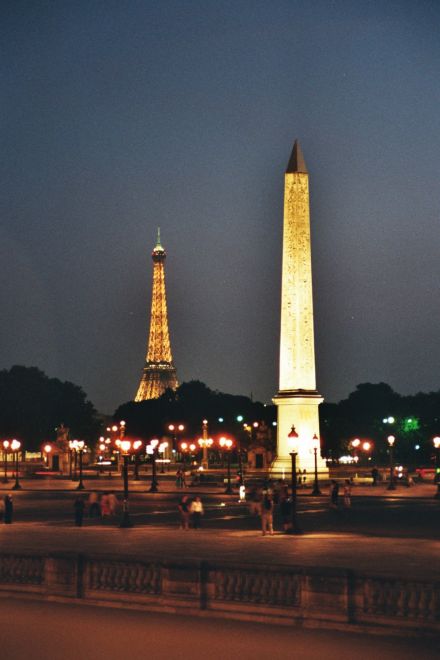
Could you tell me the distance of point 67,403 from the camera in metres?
156

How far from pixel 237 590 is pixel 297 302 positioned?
55.5m

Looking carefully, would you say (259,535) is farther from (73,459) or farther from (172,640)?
(73,459)

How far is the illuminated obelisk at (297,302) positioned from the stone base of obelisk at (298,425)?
0.06m

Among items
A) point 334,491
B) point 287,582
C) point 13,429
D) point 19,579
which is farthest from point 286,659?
point 13,429

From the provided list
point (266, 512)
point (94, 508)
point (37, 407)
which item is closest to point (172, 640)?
point (266, 512)

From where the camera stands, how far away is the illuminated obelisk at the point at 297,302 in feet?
246

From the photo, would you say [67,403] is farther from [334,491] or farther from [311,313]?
[334,491]

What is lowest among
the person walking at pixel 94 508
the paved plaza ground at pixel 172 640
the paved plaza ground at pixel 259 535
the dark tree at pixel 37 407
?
the paved plaza ground at pixel 172 640

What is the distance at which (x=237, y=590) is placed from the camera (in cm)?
1986

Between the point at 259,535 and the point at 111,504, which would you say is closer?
the point at 259,535

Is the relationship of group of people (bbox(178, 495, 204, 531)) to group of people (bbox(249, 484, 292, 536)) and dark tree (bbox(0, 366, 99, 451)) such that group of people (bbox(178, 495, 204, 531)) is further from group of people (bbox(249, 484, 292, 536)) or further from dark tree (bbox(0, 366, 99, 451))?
dark tree (bbox(0, 366, 99, 451))

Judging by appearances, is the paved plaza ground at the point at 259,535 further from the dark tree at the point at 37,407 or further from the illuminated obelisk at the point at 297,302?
the dark tree at the point at 37,407

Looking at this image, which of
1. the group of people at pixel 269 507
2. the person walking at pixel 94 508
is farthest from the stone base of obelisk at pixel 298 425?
the person walking at pixel 94 508

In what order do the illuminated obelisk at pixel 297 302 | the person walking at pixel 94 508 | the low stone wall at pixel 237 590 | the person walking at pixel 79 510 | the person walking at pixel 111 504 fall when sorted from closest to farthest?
the low stone wall at pixel 237 590, the person walking at pixel 79 510, the person walking at pixel 94 508, the person walking at pixel 111 504, the illuminated obelisk at pixel 297 302
